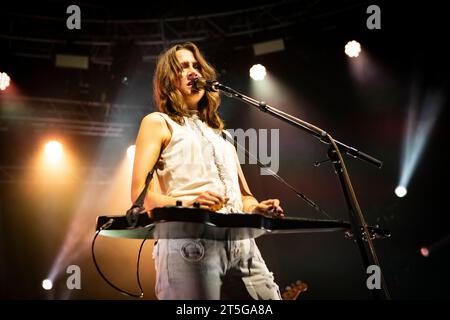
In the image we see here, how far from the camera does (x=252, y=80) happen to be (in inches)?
322

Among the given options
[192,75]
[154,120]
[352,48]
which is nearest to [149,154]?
[154,120]

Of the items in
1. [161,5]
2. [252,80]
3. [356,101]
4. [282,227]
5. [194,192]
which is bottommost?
[282,227]

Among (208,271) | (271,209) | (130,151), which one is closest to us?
(208,271)

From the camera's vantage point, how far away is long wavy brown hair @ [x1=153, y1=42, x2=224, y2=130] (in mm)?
2385

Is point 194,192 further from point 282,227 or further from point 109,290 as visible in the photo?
point 109,290

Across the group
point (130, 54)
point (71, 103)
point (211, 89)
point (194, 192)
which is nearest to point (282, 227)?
point (194, 192)

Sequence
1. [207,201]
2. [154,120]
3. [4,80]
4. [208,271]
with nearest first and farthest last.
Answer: [207,201], [208,271], [154,120], [4,80]

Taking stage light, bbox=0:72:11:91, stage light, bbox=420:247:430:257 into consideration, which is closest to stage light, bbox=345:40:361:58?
stage light, bbox=420:247:430:257

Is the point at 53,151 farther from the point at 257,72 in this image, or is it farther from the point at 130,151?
the point at 257,72

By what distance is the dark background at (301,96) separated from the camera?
23.5 ft

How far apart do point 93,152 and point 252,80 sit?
3.93 m

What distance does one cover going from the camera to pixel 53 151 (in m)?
9.31

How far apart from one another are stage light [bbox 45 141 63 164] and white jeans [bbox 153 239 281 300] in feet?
26.1

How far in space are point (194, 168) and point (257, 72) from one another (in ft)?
18.8
